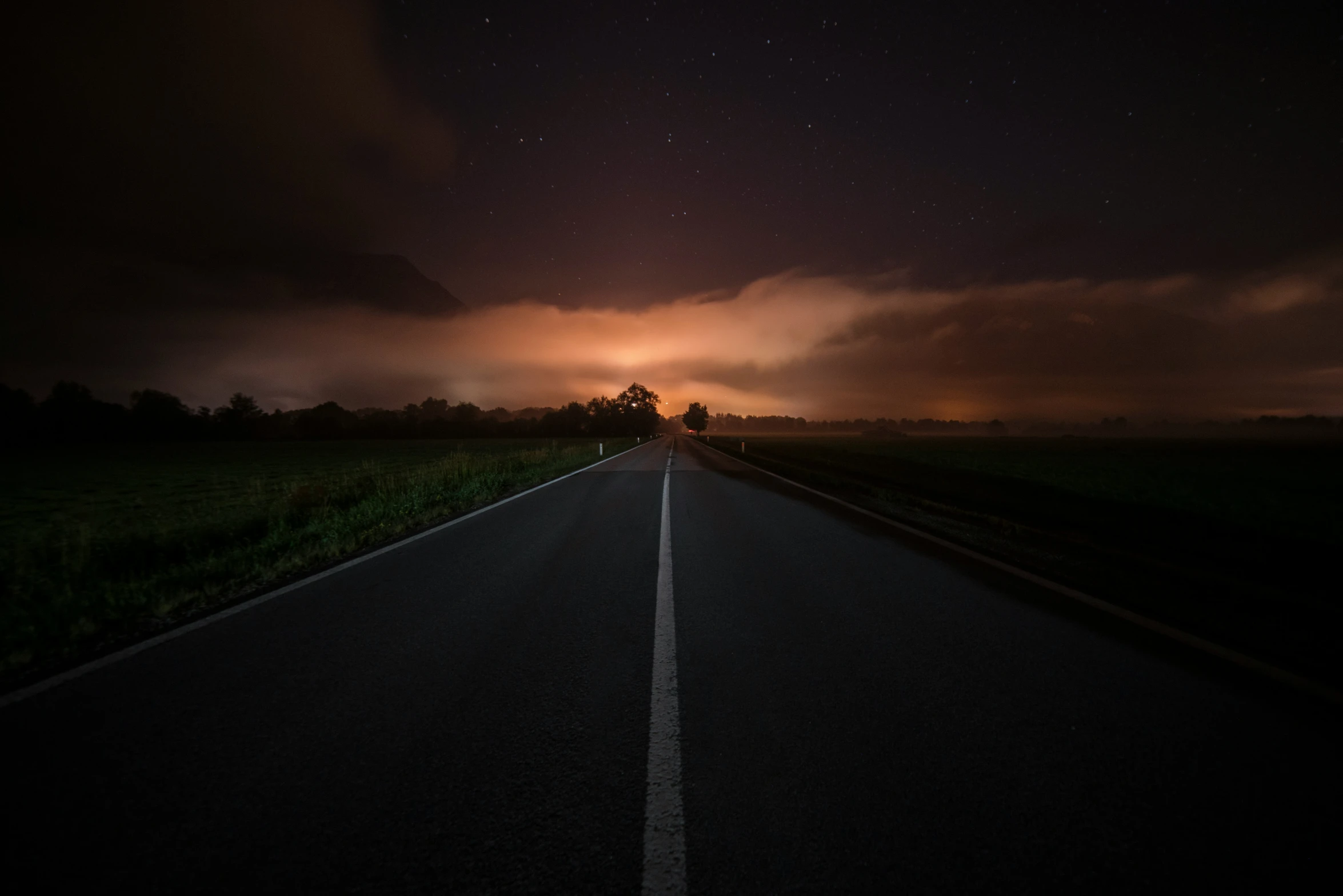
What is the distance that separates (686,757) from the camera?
2445 mm

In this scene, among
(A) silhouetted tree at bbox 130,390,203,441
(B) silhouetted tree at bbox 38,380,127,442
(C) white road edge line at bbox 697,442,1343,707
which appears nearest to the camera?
(C) white road edge line at bbox 697,442,1343,707

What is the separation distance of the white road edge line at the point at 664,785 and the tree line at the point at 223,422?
340 feet

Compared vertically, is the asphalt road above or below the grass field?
above

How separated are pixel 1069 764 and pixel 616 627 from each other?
290 centimetres

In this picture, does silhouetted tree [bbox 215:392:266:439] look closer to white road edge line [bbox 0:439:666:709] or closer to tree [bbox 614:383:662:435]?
tree [bbox 614:383:662:435]

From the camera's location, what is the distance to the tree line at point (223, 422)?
74562 millimetres

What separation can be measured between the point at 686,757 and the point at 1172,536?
35.5ft

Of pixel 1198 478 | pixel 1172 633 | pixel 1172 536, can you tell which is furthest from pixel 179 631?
pixel 1198 478

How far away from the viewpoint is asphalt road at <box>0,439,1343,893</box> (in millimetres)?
1830

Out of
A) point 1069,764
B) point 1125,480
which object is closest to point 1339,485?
point 1125,480

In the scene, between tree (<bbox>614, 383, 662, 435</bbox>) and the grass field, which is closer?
the grass field

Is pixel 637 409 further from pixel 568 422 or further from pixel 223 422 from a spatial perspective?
pixel 223 422

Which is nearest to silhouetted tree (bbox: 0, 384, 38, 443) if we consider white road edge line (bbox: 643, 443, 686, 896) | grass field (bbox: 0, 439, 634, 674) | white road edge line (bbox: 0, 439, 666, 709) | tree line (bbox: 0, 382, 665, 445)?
tree line (bbox: 0, 382, 665, 445)

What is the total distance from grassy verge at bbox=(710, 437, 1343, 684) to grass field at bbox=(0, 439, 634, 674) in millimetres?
8687
